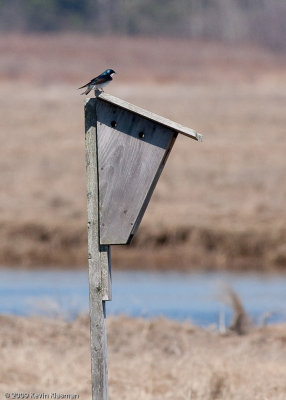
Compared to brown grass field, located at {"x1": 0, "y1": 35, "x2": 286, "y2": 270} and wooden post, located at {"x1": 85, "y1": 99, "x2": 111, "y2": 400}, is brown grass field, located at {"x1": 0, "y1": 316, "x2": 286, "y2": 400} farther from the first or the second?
brown grass field, located at {"x1": 0, "y1": 35, "x2": 286, "y2": 270}

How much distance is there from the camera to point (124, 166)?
19.4 ft

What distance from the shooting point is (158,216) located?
63.1 ft

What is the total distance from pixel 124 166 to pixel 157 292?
31.0ft

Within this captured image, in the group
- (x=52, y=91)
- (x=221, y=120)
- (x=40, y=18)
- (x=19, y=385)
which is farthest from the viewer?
(x=40, y=18)

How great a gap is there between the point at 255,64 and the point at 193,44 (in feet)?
15.1

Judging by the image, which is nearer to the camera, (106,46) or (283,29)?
(106,46)

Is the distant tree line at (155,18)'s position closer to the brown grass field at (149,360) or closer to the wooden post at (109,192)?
the brown grass field at (149,360)

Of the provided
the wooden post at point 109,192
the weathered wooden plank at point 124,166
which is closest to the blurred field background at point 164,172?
the wooden post at point 109,192

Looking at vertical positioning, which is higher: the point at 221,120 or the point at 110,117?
A: the point at 221,120

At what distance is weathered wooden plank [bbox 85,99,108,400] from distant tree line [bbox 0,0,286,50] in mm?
52479

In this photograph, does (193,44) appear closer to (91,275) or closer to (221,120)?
(221,120)

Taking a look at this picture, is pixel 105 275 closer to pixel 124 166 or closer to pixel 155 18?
pixel 124 166

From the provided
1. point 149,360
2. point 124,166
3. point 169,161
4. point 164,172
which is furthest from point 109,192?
point 169,161

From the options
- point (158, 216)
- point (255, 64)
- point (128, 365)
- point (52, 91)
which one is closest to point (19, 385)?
point (128, 365)
